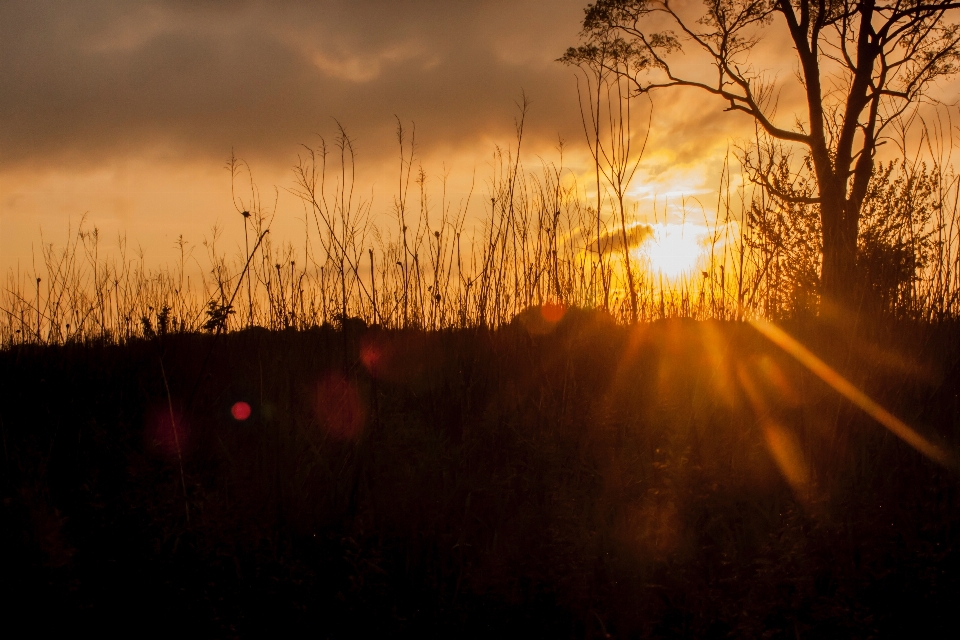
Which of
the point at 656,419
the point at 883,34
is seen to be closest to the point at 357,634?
the point at 656,419

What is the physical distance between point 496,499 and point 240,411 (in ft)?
3.63

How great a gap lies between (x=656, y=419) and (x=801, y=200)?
5065 mm

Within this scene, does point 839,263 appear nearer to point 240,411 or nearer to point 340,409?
point 340,409

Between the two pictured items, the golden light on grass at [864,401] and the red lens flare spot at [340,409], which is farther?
the red lens flare spot at [340,409]

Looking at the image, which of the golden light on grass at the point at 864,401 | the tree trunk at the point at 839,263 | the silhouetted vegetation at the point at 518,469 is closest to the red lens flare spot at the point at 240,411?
the silhouetted vegetation at the point at 518,469

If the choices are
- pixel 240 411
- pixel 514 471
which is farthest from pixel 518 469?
pixel 240 411

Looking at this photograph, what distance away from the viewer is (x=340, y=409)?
243 cm

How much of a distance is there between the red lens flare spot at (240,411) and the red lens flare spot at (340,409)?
26 centimetres

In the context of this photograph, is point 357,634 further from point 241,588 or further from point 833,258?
point 833,258

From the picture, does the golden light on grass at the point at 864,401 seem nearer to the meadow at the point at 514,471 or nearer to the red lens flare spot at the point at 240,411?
the meadow at the point at 514,471

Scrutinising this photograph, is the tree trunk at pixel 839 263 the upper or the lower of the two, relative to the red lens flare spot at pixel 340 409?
upper

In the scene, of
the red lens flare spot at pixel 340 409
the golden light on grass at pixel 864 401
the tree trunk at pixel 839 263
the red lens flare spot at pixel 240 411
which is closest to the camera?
the golden light on grass at pixel 864 401

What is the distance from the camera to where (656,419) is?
227cm

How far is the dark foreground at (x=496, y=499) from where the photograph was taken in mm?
1524
